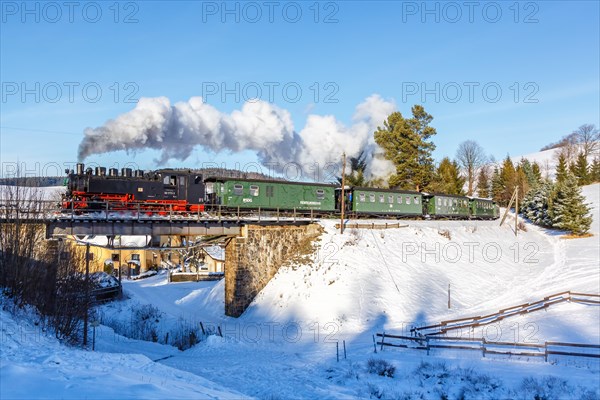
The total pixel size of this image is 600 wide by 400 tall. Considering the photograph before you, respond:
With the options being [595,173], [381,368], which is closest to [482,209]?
[381,368]

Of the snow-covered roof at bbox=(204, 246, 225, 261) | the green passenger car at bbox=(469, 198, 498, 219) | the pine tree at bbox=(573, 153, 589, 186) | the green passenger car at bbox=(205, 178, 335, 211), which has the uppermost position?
the pine tree at bbox=(573, 153, 589, 186)

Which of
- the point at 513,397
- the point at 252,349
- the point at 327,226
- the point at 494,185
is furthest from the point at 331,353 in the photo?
the point at 494,185

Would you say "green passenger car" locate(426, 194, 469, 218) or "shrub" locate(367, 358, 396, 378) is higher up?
"green passenger car" locate(426, 194, 469, 218)

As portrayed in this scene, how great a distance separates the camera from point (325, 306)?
1017 inches

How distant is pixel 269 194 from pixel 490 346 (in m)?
19.4

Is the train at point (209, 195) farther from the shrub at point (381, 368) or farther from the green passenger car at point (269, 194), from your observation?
the shrub at point (381, 368)

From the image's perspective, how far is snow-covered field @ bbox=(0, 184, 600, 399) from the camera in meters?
12.2

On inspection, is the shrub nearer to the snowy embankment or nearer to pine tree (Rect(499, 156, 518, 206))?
the snowy embankment

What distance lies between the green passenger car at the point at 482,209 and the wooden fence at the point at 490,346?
38.7m

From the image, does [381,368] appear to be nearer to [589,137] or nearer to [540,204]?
[540,204]

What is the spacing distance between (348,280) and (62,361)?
18364 mm

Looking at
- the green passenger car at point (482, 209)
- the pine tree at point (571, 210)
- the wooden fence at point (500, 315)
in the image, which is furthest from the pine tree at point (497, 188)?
the wooden fence at point (500, 315)

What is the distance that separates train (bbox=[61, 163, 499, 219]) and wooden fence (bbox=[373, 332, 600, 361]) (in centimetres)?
1400

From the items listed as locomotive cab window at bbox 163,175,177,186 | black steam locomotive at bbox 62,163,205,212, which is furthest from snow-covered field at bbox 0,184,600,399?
locomotive cab window at bbox 163,175,177,186
